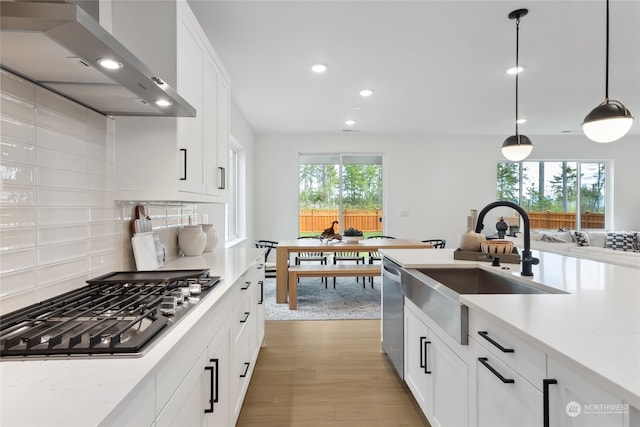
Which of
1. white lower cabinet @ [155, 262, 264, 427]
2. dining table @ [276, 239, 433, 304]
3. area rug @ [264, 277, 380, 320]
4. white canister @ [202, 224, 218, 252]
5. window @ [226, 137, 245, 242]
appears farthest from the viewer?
window @ [226, 137, 245, 242]

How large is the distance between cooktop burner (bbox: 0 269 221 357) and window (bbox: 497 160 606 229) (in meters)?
7.15

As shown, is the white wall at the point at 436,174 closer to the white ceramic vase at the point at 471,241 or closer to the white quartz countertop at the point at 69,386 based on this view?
the white ceramic vase at the point at 471,241

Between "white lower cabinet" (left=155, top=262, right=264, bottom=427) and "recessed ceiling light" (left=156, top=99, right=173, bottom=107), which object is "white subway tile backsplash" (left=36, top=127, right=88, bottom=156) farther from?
"white lower cabinet" (left=155, top=262, right=264, bottom=427)

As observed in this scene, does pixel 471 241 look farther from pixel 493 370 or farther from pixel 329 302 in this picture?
pixel 329 302

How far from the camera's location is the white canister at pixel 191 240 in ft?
8.01

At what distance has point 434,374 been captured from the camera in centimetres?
159

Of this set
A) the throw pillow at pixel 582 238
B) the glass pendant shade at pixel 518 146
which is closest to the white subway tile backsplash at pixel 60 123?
the glass pendant shade at pixel 518 146

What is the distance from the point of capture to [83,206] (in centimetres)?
144

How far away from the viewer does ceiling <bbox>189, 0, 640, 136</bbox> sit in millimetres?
2490

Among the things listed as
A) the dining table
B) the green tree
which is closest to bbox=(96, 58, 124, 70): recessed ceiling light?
the dining table

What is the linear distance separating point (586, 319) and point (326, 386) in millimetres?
1777

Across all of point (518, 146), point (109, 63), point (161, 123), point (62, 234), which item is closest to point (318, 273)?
point (518, 146)

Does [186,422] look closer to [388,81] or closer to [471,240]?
[471,240]

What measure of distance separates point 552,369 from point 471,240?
4.50 feet
